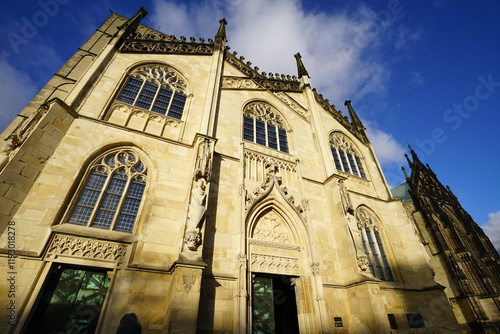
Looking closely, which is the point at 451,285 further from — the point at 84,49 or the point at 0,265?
the point at 84,49

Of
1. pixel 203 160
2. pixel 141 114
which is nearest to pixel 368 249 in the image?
pixel 203 160

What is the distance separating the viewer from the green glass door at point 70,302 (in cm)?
503

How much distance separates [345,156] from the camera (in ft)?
48.4

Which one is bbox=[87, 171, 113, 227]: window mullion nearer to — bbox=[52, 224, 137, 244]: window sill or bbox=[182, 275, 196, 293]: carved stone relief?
bbox=[52, 224, 137, 244]: window sill

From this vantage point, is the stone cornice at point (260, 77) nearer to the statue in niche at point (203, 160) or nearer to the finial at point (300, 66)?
the finial at point (300, 66)

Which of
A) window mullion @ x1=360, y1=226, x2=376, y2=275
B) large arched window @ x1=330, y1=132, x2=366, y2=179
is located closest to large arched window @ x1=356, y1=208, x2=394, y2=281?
window mullion @ x1=360, y1=226, x2=376, y2=275

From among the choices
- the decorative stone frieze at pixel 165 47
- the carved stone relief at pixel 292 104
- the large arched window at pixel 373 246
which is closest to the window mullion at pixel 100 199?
the decorative stone frieze at pixel 165 47

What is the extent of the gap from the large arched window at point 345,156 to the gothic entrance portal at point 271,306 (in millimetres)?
7568

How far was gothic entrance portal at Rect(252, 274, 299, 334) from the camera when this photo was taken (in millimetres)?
7543

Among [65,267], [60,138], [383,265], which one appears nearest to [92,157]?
[60,138]

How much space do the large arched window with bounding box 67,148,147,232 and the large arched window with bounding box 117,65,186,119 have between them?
108 inches

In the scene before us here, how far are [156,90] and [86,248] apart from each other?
702 centimetres

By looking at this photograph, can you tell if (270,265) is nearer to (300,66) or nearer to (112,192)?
(112,192)

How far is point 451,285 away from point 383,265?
13.1 meters
